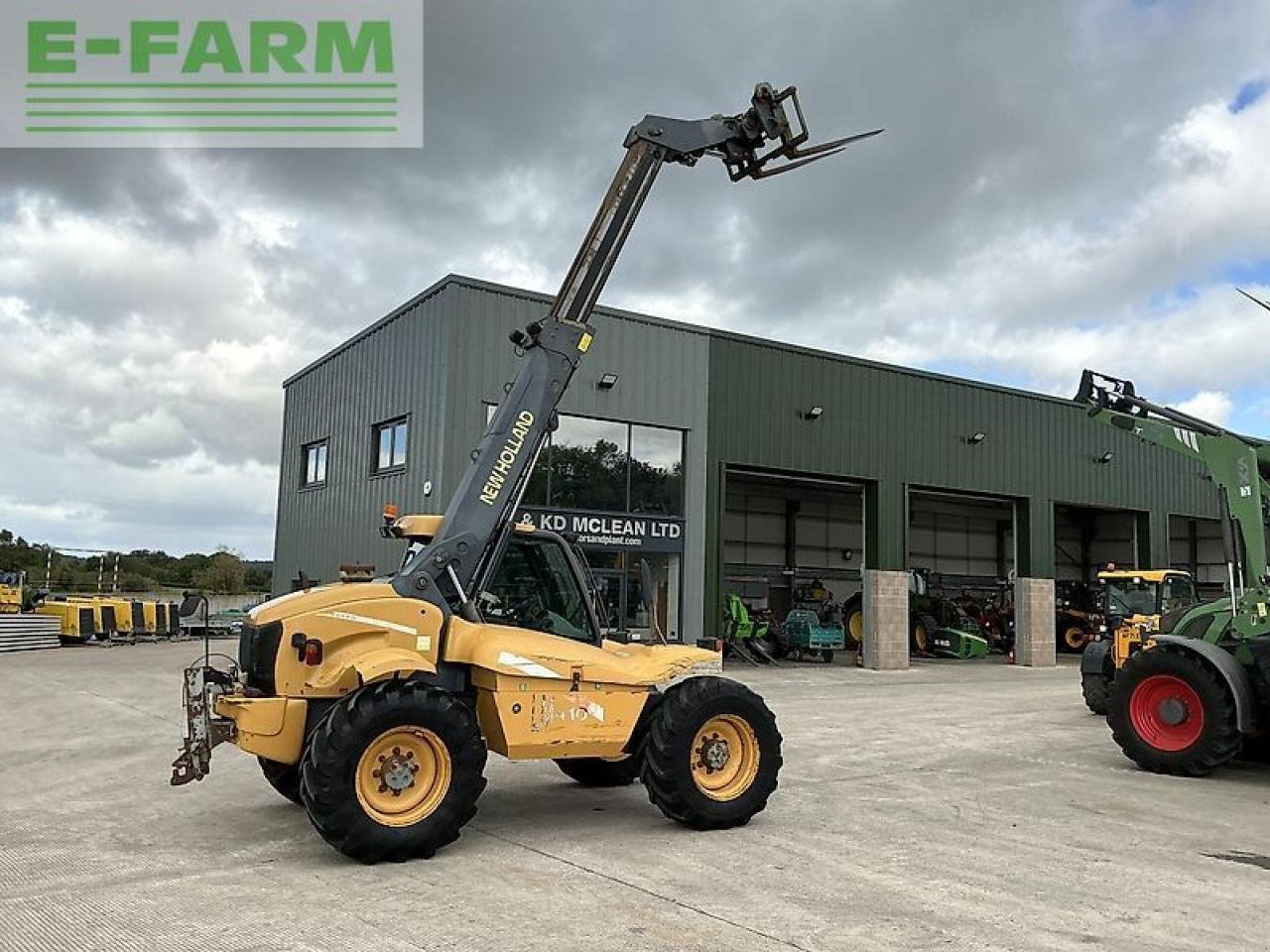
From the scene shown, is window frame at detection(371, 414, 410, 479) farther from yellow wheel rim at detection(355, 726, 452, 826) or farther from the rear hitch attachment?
yellow wheel rim at detection(355, 726, 452, 826)

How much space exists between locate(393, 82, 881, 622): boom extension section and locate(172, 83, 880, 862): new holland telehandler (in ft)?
0.04

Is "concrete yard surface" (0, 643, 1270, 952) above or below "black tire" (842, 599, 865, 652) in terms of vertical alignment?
below

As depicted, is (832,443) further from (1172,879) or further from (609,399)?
(1172,879)

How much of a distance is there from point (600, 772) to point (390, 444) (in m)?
13.6

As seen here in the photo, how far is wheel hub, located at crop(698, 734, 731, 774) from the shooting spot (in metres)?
7.74

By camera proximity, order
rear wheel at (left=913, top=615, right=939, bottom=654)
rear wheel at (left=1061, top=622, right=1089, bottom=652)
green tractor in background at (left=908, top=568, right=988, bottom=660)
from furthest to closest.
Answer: rear wheel at (left=1061, top=622, right=1089, bottom=652) < rear wheel at (left=913, top=615, right=939, bottom=654) < green tractor in background at (left=908, top=568, right=988, bottom=660)

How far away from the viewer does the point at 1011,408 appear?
2811cm

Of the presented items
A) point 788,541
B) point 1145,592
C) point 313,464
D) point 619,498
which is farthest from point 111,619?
point 1145,592

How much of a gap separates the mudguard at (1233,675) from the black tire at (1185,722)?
6cm

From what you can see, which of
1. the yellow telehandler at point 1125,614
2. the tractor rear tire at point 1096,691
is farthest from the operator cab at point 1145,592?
the tractor rear tire at point 1096,691

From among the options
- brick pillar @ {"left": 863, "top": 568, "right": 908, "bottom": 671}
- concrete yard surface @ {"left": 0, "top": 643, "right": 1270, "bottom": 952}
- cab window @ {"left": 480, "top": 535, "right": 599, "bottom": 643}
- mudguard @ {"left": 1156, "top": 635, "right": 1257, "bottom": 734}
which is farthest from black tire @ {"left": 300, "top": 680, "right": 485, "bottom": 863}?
brick pillar @ {"left": 863, "top": 568, "right": 908, "bottom": 671}

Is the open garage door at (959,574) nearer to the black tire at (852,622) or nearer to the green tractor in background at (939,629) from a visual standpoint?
the green tractor in background at (939,629)

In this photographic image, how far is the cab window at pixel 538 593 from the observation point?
7.87 metres

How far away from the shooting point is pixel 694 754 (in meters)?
7.68
